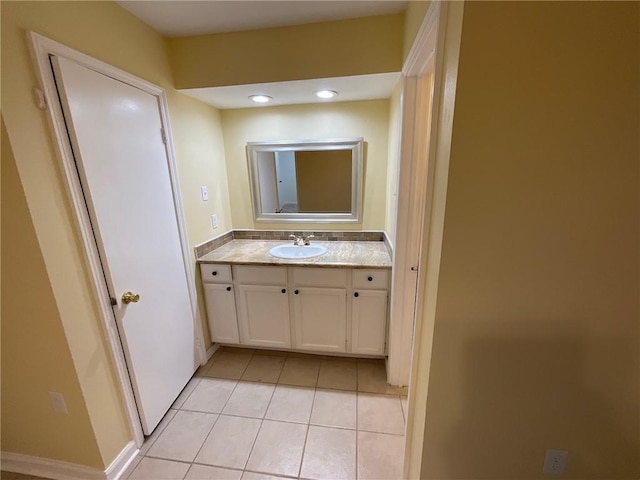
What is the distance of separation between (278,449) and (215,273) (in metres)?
1.21

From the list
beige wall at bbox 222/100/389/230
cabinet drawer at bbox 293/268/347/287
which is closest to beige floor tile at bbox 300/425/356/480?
cabinet drawer at bbox 293/268/347/287

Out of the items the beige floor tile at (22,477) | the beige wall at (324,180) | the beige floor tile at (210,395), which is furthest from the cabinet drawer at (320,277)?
the beige floor tile at (22,477)

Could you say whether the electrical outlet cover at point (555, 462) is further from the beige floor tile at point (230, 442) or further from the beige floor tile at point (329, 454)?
the beige floor tile at point (230, 442)

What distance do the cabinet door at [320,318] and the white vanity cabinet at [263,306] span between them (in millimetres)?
99

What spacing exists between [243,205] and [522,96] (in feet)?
7.21

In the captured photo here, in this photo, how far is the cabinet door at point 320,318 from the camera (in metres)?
1.94

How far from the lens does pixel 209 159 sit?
2123mm

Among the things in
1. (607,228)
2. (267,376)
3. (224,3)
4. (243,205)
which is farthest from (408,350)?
(224,3)

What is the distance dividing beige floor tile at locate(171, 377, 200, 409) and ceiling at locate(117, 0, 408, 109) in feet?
6.77

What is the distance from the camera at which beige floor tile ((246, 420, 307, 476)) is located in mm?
1363

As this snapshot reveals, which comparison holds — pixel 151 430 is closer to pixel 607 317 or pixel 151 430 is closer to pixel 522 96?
pixel 607 317

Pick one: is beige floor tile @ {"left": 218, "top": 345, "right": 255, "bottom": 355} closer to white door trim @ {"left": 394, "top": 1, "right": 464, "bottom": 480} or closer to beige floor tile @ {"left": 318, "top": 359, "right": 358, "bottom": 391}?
beige floor tile @ {"left": 318, "top": 359, "right": 358, "bottom": 391}

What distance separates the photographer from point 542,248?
74 cm

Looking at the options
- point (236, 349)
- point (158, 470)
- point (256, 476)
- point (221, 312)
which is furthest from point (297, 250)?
point (158, 470)
